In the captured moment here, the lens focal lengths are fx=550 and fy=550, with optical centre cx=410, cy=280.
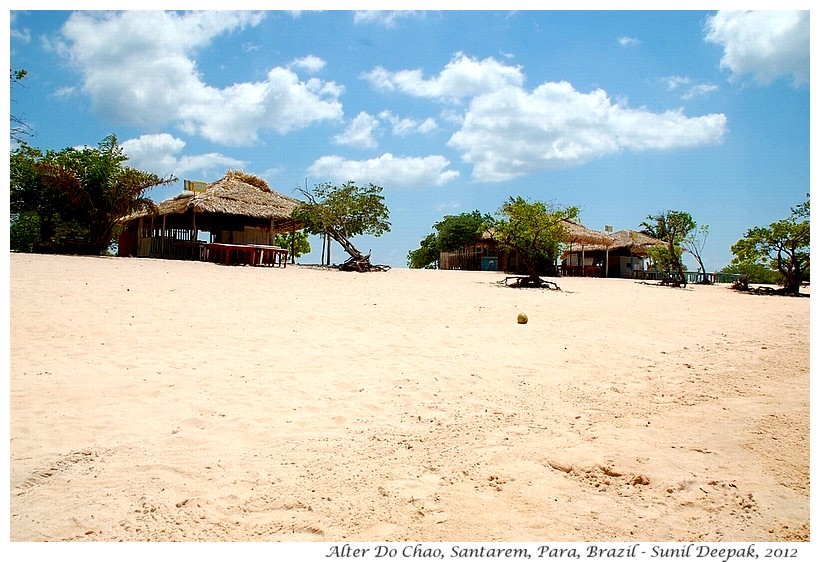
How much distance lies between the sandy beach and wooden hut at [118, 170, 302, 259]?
39.3 feet

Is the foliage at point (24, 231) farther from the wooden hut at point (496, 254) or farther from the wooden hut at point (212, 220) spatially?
the wooden hut at point (496, 254)

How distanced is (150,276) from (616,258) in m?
25.7

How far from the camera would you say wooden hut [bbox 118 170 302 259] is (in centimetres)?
1912

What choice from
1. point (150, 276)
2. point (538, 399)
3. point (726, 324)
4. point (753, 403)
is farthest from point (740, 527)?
point (150, 276)

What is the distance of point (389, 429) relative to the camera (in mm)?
3670

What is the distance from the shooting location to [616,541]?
243 centimetres

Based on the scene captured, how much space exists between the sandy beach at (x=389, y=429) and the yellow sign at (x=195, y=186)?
45.4 feet

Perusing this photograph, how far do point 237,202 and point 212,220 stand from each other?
A: 81.7 inches

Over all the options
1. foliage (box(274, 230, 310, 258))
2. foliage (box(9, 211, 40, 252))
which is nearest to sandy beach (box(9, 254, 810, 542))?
foliage (box(9, 211, 40, 252))

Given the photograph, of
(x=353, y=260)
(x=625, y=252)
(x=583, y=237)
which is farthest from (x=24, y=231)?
(x=625, y=252)

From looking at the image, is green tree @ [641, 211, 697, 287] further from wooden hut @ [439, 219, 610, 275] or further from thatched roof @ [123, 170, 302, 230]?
thatched roof @ [123, 170, 302, 230]

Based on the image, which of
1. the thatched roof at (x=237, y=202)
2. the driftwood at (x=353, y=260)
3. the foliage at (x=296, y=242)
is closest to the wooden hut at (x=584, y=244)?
the driftwood at (x=353, y=260)

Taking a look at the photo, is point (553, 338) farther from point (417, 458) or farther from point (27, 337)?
point (27, 337)

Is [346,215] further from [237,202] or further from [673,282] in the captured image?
[673,282]
